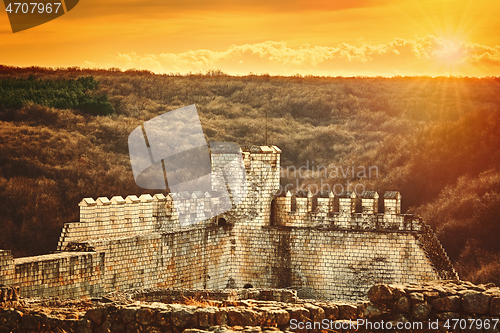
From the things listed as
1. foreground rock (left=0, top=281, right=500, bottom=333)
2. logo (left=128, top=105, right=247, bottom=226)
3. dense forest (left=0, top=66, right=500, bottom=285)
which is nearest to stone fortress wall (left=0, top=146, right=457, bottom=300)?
logo (left=128, top=105, right=247, bottom=226)

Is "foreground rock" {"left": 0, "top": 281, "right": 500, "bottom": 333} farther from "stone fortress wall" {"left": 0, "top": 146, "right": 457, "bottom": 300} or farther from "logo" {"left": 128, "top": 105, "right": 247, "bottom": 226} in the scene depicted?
"logo" {"left": 128, "top": 105, "right": 247, "bottom": 226}

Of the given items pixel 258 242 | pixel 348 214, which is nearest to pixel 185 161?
pixel 258 242

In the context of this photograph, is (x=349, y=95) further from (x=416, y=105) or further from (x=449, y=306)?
(x=449, y=306)

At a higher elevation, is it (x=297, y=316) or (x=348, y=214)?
(x=348, y=214)

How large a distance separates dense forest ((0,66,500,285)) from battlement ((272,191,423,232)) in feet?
16.7

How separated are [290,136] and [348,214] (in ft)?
93.6

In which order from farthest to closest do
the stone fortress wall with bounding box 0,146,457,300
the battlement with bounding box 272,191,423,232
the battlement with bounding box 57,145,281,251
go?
the battlement with bounding box 272,191,423,232, the stone fortress wall with bounding box 0,146,457,300, the battlement with bounding box 57,145,281,251

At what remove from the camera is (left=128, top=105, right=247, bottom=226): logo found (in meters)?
20.3

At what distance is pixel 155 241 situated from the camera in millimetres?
17797

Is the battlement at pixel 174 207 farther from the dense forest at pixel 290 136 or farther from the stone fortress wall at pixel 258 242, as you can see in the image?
the dense forest at pixel 290 136

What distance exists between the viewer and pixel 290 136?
4778 cm

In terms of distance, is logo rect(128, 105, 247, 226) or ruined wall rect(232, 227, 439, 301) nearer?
ruined wall rect(232, 227, 439, 301)

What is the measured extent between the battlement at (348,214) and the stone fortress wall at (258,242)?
26mm

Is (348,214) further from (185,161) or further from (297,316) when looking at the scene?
(185,161)
